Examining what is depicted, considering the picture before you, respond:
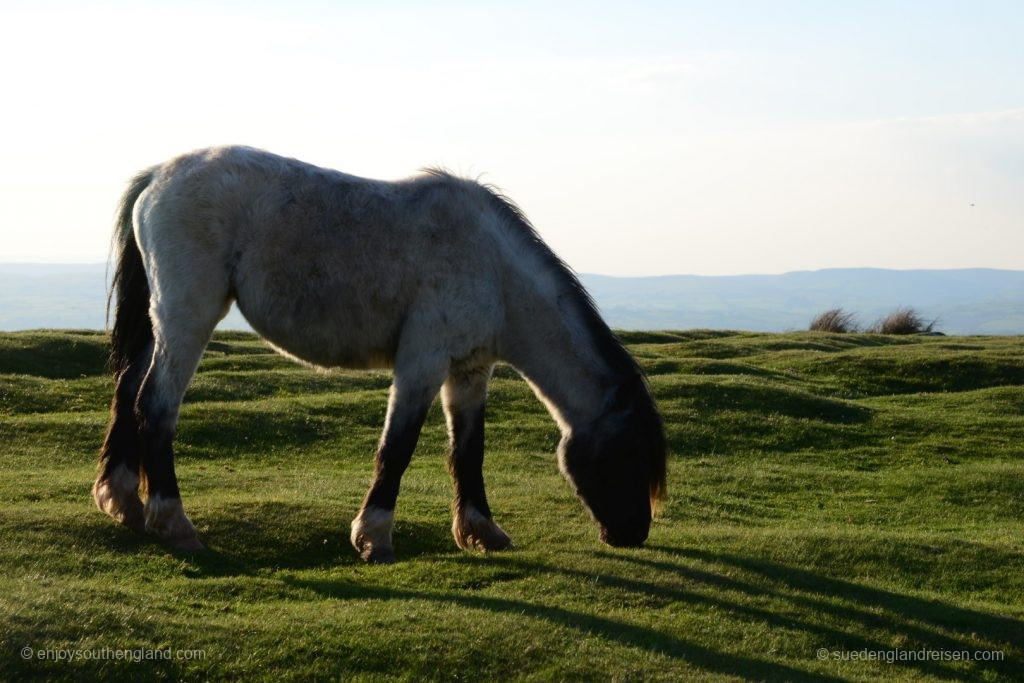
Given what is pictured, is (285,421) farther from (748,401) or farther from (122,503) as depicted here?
(748,401)

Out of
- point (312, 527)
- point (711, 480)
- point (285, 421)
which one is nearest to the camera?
point (312, 527)

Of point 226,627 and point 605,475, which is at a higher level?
Answer: point 605,475

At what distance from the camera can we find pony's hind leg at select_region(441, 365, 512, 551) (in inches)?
441

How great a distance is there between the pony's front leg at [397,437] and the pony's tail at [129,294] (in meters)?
2.79

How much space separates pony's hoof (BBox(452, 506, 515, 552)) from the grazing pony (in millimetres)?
914

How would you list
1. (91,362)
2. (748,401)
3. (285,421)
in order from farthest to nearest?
(91,362) → (748,401) → (285,421)

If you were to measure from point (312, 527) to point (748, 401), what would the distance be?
13.4 m

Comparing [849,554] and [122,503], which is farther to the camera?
[849,554]

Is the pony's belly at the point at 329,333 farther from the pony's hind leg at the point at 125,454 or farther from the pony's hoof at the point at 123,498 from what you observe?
the pony's hoof at the point at 123,498

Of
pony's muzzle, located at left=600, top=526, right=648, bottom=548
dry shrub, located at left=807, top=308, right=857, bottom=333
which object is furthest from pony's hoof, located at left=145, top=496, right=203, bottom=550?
dry shrub, located at left=807, top=308, right=857, bottom=333

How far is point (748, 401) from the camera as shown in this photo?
909 inches

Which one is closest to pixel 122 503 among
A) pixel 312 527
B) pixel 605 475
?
A: pixel 312 527

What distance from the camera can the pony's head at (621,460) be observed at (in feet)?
35.1

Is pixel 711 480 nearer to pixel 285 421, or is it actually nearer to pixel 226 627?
pixel 285 421
